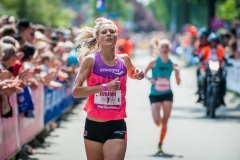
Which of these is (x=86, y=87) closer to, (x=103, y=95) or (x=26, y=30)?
(x=103, y=95)

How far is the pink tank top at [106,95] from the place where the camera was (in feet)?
23.0

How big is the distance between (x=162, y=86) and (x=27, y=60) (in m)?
2.18

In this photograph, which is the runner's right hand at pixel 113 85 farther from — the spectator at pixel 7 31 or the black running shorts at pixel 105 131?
the spectator at pixel 7 31

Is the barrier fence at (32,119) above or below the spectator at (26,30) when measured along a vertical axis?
below

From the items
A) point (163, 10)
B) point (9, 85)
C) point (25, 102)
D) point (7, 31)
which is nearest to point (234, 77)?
point (7, 31)

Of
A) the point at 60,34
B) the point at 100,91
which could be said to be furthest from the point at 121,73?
the point at 60,34

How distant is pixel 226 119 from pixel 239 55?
783cm

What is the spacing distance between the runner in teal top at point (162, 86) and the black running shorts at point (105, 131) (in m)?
4.26

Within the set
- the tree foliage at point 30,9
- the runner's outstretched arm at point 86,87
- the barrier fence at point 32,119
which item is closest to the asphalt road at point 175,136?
the barrier fence at point 32,119

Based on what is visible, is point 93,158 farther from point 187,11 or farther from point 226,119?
point 187,11

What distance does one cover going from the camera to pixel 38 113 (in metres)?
12.3

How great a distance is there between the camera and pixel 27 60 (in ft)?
37.3

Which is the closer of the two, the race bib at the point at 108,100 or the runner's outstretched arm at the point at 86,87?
the runner's outstretched arm at the point at 86,87

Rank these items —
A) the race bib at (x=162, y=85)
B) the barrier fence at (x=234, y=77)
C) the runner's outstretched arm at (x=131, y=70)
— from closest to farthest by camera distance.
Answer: the runner's outstretched arm at (x=131, y=70)
the race bib at (x=162, y=85)
the barrier fence at (x=234, y=77)
